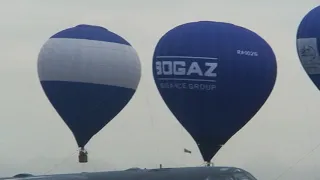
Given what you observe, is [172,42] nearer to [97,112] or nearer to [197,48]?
[197,48]

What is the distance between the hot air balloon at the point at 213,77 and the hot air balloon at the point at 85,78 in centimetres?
320

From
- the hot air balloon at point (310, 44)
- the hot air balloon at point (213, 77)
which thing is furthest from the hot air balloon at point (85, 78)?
the hot air balloon at point (310, 44)

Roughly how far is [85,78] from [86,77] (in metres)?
0.11

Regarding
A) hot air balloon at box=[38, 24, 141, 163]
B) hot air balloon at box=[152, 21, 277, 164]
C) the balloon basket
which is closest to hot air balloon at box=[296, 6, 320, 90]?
hot air balloon at box=[152, 21, 277, 164]

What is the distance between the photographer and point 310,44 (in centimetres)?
5878

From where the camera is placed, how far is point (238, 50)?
185ft

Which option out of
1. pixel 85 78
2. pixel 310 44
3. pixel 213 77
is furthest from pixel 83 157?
pixel 310 44

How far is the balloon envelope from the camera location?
59.8m

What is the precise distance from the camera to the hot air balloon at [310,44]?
2304 inches

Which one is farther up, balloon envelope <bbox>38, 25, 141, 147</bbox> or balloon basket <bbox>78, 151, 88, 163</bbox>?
balloon envelope <bbox>38, 25, 141, 147</bbox>

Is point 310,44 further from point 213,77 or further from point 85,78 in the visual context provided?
point 85,78

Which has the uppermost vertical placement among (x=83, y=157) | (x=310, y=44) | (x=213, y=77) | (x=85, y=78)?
(x=310, y=44)

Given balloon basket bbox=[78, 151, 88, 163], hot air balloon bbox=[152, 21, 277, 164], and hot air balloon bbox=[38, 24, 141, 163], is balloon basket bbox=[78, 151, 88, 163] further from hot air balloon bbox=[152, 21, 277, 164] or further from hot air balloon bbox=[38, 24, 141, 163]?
hot air balloon bbox=[152, 21, 277, 164]

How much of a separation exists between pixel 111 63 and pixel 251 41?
8.51 meters
